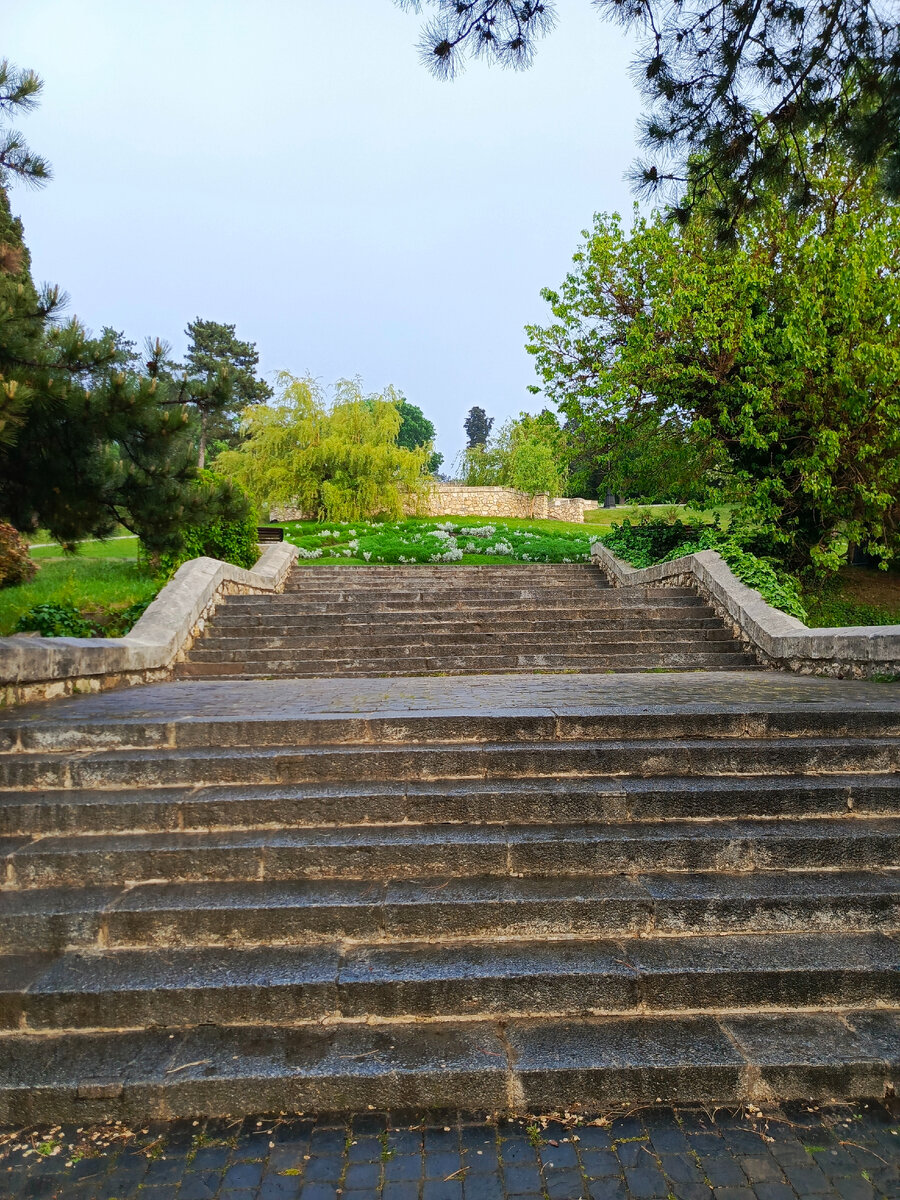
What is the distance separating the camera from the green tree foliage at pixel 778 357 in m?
9.84

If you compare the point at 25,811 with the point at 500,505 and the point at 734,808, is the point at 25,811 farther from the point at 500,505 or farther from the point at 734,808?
the point at 500,505

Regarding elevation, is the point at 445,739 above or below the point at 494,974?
above

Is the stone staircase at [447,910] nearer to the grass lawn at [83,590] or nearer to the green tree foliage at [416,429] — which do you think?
the grass lawn at [83,590]

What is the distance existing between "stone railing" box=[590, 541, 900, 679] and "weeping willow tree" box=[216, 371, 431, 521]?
13809 mm

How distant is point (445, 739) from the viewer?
445 centimetres

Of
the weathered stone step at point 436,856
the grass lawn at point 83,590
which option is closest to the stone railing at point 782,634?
the weathered stone step at point 436,856

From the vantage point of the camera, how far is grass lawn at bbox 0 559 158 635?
9.28 m

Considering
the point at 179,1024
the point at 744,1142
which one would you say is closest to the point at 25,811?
the point at 179,1024

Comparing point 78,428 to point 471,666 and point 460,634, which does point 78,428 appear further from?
point 460,634

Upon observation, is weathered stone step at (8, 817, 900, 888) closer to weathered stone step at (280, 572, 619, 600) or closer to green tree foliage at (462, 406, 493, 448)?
weathered stone step at (280, 572, 619, 600)

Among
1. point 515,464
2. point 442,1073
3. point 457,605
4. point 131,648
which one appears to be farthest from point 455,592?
point 515,464

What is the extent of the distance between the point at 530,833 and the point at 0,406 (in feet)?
11.4

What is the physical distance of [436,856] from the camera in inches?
139

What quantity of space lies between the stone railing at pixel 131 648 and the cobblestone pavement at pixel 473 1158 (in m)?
3.66
